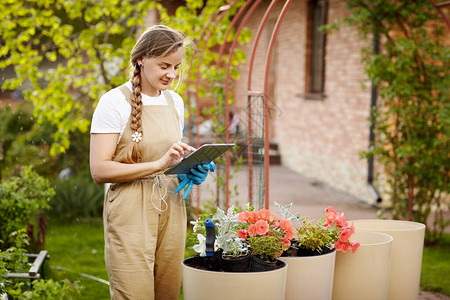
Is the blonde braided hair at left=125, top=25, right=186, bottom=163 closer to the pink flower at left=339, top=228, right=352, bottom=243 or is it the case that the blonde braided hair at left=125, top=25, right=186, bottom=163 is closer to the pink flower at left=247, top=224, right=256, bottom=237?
the pink flower at left=247, top=224, right=256, bottom=237

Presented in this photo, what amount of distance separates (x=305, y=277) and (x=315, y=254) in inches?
5.4

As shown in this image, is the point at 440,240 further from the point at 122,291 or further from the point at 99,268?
the point at 122,291

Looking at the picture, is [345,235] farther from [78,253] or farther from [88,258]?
[78,253]

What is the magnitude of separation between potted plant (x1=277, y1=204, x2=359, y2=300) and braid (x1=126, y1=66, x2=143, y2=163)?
28.6 inches

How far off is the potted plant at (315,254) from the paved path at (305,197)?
3742mm

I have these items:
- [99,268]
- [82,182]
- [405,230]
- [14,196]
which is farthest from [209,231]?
[82,182]

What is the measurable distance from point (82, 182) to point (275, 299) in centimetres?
514

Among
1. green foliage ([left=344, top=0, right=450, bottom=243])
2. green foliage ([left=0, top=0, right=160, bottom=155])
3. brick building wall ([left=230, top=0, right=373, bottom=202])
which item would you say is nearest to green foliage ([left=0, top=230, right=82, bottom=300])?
green foliage ([left=0, top=0, right=160, bottom=155])

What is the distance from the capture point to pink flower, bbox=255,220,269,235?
2.38 metres

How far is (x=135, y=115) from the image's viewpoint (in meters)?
2.36

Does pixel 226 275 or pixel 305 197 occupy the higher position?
pixel 226 275

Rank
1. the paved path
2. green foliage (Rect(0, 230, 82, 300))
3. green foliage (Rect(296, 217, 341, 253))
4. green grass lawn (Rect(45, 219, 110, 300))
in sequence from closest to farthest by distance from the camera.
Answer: green foliage (Rect(296, 217, 341, 253)) → green foliage (Rect(0, 230, 82, 300)) → green grass lawn (Rect(45, 219, 110, 300)) → the paved path

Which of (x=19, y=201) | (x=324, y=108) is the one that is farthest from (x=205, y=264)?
(x=324, y=108)

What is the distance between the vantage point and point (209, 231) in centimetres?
226
